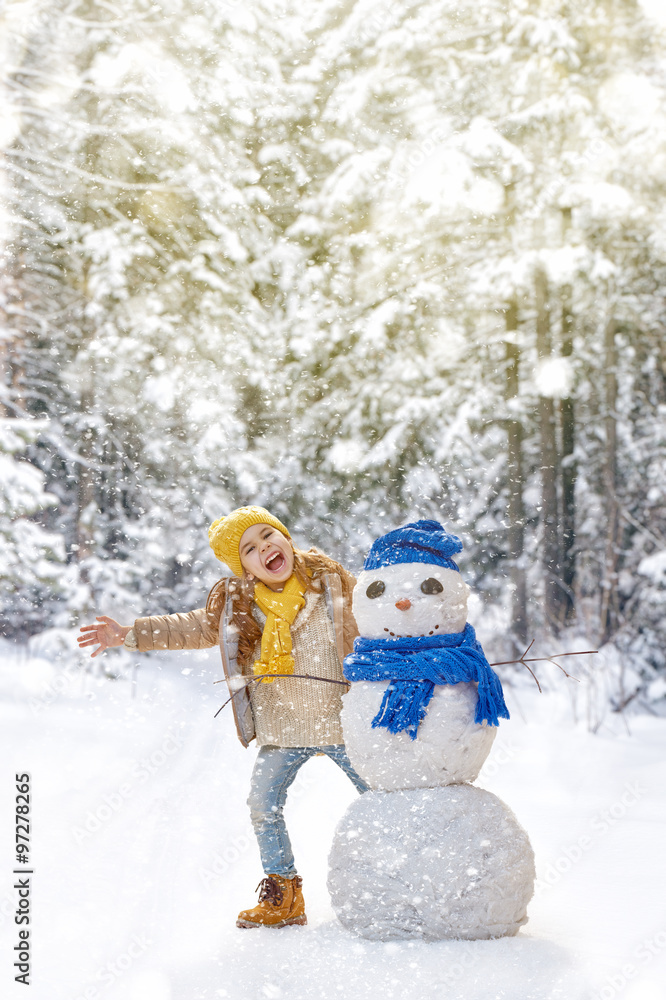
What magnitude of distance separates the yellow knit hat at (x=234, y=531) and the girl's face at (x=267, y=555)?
0.8 inches

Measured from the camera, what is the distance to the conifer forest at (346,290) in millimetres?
8875

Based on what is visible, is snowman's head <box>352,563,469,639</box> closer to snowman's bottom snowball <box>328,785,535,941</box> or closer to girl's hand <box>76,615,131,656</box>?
snowman's bottom snowball <box>328,785,535,941</box>

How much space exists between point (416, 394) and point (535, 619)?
3.08 meters

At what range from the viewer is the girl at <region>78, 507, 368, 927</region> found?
3.22 metres

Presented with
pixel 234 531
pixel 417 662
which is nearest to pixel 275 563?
pixel 234 531

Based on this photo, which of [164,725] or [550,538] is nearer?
[164,725]

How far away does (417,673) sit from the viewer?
2.79m

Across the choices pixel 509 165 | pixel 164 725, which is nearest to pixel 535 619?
pixel 164 725

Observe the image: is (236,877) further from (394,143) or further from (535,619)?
(394,143)

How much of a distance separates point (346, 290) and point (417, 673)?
8186 millimetres

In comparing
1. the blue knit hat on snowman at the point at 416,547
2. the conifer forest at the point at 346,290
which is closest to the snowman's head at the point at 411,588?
the blue knit hat on snowman at the point at 416,547

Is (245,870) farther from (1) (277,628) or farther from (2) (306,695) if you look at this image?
(1) (277,628)

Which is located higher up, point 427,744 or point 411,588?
point 411,588

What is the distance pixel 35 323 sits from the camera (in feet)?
34.6
